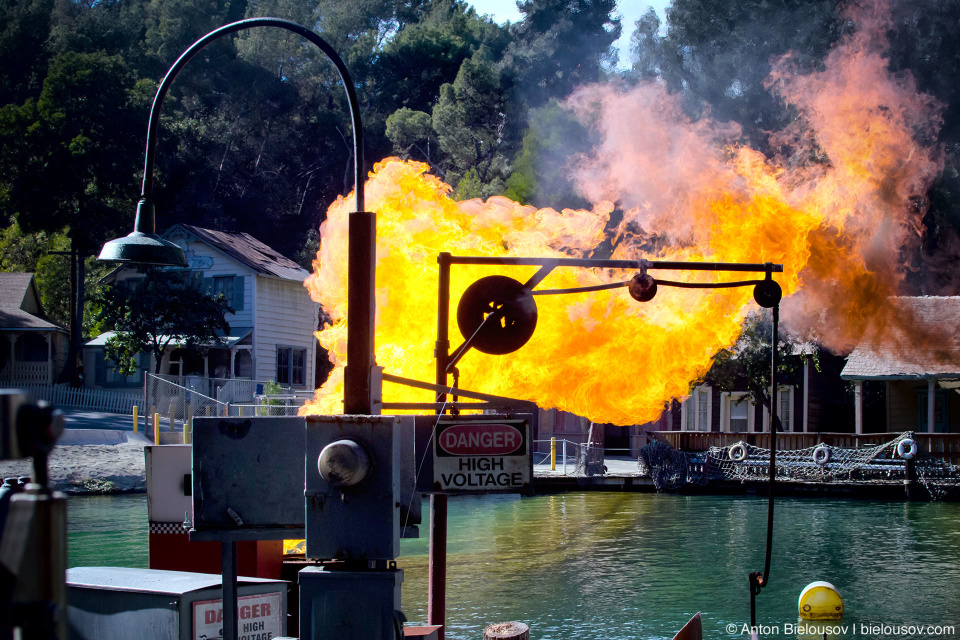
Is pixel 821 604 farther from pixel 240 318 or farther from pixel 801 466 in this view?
pixel 240 318

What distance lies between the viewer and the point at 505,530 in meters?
21.8

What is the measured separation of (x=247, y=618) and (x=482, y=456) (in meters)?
2.24

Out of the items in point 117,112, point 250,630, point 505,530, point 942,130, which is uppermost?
point 117,112

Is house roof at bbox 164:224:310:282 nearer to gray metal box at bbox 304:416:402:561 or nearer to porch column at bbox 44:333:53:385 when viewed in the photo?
porch column at bbox 44:333:53:385

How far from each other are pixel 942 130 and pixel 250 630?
31.6m

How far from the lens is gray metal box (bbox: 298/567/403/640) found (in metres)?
4.66

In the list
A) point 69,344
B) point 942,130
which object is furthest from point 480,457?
point 69,344

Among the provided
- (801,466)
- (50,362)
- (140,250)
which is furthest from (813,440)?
(50,362)

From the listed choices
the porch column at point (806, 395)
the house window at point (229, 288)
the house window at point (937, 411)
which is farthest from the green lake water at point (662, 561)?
the house window at point (229, 288)

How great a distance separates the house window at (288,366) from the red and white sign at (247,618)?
35.8 metres

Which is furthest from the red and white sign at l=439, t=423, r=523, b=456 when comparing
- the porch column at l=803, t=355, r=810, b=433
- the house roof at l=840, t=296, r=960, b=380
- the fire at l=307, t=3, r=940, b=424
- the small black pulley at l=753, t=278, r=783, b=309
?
the porch column at l=803, t=355, r=810, b=433

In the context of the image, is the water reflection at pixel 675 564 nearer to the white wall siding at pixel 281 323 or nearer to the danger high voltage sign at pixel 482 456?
the danger high voltage sign at pixel 482 456

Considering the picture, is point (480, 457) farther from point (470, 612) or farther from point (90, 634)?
point (470, 612)

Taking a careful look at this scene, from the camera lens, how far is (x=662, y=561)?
17406 mm
